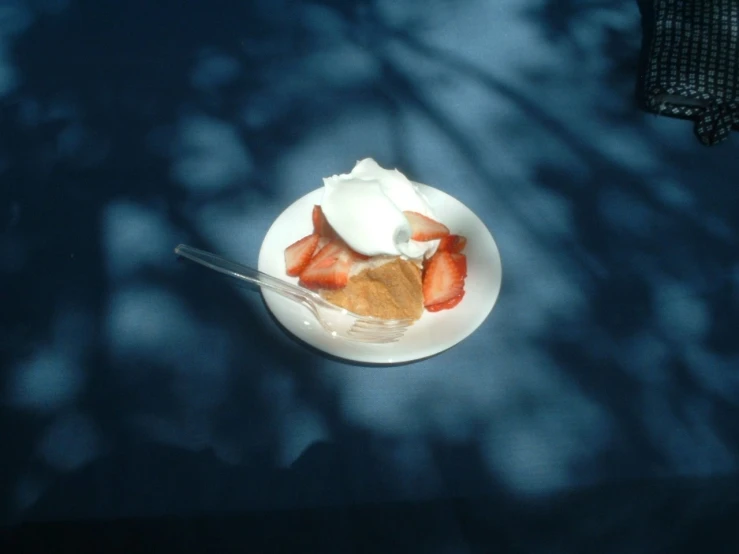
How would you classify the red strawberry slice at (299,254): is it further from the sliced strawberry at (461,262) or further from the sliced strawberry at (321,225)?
the sliced strawberry at (461,262)

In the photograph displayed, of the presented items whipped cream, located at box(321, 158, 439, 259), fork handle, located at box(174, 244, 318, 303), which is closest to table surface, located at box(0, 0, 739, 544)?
fork handle, located at box(174, 244, 318, 303)

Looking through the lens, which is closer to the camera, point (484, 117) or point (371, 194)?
point (371, 194)

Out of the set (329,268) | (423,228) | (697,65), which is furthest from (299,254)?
(697,65)

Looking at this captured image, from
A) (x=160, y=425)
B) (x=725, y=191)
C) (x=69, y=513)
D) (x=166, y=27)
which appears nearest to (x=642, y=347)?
(x=725, y=191)

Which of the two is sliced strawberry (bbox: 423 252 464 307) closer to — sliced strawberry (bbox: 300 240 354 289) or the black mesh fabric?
sliced strawberry (bbox: 300 240 354 289)

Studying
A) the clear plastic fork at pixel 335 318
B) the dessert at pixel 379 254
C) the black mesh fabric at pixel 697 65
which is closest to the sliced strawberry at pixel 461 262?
the dessert at pixel 379 254

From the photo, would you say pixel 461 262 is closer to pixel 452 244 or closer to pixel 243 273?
pixel 452 244

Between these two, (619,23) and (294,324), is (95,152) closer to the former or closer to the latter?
(294,324)
